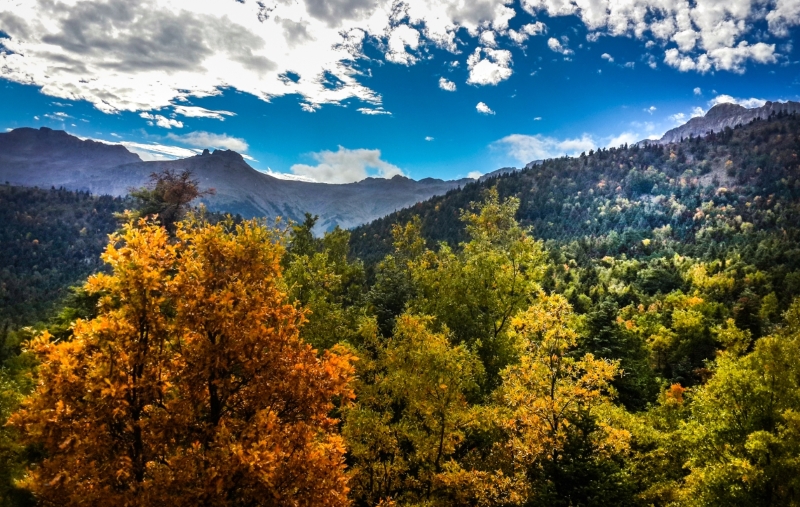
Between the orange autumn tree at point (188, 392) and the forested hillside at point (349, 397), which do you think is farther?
the forested hillside at point (349, 397)

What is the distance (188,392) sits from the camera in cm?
1104

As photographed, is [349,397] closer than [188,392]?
No

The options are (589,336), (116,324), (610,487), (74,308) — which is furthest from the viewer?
(589,336)

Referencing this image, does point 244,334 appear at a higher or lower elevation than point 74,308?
higher

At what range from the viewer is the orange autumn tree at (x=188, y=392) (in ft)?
31.2

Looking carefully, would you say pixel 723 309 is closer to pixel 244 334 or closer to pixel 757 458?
pixel 757 458

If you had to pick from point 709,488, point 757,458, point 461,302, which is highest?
point 461,302

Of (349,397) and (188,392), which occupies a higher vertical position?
(188,392)

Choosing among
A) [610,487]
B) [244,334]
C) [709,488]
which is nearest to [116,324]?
[244,334]

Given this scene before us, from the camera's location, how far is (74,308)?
3203cm

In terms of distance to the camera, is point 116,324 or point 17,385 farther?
point 17,385

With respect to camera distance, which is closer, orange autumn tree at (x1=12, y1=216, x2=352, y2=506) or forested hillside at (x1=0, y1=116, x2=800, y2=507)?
orange autumn tree at (x1=12, y1=216, x2=352, y2=506)

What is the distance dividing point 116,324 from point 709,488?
1180 inches

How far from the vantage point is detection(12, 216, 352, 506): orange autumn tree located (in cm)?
950
